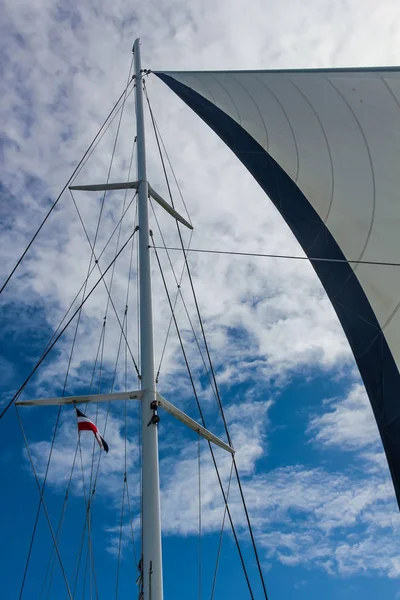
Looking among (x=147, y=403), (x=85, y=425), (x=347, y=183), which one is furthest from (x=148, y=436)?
(x=347, y=183)

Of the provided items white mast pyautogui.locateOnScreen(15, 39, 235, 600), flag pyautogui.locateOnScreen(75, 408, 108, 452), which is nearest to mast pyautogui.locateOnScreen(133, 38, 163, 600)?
white mast pyautogui.locateOnScreen(15, 39, 235, 600)

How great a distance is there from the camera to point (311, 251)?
295 inches

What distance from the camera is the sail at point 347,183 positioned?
19.2 ft

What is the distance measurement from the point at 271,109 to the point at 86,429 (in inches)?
223

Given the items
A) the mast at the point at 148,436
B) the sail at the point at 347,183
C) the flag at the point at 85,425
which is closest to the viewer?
the mast at the point at 148,436

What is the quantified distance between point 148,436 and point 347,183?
394cm

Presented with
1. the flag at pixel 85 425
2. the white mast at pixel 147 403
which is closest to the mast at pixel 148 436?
the white mast at pixel 147 403

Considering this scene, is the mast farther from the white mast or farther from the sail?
the sail

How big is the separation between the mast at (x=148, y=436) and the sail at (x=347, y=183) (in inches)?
83.8

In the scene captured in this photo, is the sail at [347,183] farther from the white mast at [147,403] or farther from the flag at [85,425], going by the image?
the flag at [85,425]

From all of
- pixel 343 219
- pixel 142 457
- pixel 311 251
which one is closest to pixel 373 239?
pixel 343 219

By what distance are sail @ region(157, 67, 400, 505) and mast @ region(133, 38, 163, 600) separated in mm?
2130

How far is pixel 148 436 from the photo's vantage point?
6258 mm

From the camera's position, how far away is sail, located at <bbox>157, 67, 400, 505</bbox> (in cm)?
586
